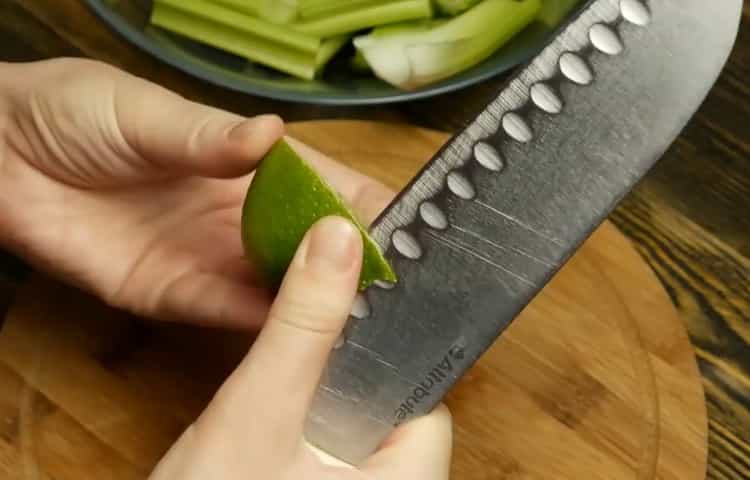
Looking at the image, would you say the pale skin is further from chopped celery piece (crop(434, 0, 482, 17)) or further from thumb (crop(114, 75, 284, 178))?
chopped celery piece (crop(434, 0, 482, 17))

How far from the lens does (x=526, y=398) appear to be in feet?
2.84

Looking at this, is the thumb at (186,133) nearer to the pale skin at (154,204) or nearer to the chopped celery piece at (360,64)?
the pale skin at (154,204)

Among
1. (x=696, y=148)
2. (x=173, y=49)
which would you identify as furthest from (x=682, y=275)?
(x=173, y=49)

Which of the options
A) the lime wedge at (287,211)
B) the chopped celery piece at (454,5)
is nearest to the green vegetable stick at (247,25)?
the chopped celery piece at (454,5)

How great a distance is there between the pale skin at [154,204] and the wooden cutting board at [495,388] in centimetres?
3

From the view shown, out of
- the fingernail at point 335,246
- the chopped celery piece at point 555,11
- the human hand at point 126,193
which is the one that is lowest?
the human hand at point 126,193

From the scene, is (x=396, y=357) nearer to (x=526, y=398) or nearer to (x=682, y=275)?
(x=526, y=398)

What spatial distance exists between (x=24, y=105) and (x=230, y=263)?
0.21m

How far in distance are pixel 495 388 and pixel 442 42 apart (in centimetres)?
39

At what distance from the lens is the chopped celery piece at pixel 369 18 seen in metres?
1.11

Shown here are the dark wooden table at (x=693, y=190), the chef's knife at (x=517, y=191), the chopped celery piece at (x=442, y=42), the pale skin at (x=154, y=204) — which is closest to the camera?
the chef's knife at (x=517, y=191)

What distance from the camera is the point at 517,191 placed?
62 cm

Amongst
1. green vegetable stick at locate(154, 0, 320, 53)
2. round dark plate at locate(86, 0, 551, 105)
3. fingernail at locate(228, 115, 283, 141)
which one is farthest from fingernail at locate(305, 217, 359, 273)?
green vegetable stick at locate(154, 0, 320, 53)

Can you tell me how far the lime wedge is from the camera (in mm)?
649
